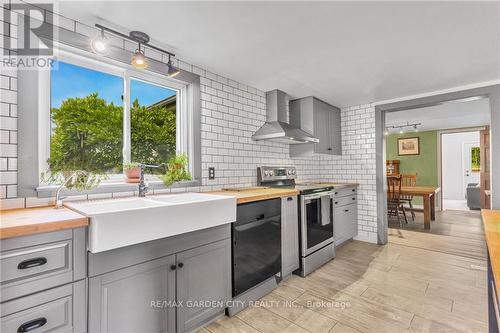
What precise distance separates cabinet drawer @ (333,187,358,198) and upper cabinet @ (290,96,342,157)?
24.8 inches

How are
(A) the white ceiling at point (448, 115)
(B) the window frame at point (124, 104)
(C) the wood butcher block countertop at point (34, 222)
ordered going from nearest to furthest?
(C) the wood butcher block countertop at point (34, 222), (B) the window frame at point (124, 104), (A) the white ceiling at point (448, 115)

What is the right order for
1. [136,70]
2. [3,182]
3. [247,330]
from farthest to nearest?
[136,70] → [247,330] → [3,182]

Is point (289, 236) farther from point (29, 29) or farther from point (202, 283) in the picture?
point (29, 29)

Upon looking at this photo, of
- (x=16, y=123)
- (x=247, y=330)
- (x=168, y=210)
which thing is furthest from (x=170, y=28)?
(x=247, y=330)

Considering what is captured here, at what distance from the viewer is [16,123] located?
4.93 ft

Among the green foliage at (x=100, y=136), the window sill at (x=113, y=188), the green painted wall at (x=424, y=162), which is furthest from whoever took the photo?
the green painted wall at (x=424, y=162)

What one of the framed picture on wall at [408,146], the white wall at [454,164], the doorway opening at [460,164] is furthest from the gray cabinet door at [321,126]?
the white wall at [454,164]

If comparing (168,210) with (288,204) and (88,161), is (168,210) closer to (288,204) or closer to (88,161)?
(88,161)

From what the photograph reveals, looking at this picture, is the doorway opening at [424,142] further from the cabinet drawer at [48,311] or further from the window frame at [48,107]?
the cabinet drawer at [48,311]

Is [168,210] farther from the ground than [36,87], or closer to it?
closer to it

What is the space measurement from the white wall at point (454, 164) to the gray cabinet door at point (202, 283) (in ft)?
30.8

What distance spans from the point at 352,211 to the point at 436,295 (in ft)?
5.48

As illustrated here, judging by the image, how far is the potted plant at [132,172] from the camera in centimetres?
203

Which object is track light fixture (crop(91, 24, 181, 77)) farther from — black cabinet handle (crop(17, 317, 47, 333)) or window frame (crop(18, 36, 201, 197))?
black cabinet handle (crop(17, 317, 47, 333))
